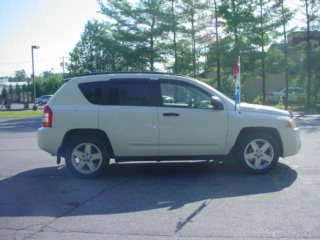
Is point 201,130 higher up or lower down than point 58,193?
higher up

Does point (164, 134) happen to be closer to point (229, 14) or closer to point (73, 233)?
point (73, 233)

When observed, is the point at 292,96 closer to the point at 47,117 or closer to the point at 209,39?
the point at 209,39

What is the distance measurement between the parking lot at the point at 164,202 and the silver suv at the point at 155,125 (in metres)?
0.45

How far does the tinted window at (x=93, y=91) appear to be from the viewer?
7574mm

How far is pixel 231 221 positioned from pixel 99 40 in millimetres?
29542

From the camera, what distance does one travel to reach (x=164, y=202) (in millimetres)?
5926

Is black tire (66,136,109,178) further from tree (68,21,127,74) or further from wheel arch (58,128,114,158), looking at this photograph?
tree (68,21,127,74)

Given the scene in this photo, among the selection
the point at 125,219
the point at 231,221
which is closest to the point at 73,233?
the point at 125,219

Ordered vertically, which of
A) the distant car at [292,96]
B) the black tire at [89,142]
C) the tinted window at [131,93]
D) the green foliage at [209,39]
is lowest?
the black tire at [89,142]

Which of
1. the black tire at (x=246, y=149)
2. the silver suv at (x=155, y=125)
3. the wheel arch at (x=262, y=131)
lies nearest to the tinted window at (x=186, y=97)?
the silver suv at (x=155, y=125)

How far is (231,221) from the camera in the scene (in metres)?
5.02

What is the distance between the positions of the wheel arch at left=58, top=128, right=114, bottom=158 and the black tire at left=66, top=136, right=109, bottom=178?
54 mm

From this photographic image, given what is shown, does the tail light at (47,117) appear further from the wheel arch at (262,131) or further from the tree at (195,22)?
the tree at (195,22)

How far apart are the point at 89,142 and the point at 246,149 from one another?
2897 millimetres
